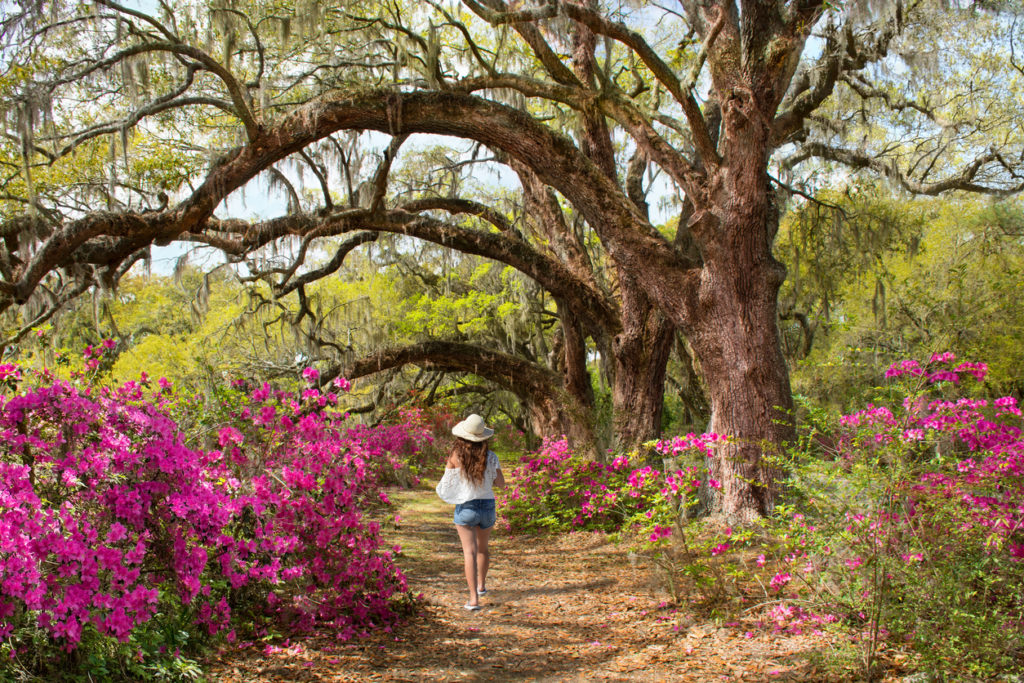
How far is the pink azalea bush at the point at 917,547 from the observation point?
330 cm

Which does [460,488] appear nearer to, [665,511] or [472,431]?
[472,431]

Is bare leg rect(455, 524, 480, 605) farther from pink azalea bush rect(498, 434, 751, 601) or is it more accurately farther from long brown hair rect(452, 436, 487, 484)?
pink azalea bush rect(498, 434, 751, 601)

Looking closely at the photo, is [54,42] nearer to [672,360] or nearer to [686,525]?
[686,525]

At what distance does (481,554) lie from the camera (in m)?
5.98

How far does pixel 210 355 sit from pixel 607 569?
12.0m

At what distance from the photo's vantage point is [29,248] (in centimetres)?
684

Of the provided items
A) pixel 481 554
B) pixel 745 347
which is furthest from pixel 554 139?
pixel 481 554

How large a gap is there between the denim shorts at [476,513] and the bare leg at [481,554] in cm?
7

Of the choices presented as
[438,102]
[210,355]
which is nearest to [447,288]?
[210,355]

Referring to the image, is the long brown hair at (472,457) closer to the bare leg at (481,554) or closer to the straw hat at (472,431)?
the straw hat at (472,431)

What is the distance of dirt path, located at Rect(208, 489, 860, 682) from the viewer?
4031 mm

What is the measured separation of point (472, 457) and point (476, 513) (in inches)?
16.9

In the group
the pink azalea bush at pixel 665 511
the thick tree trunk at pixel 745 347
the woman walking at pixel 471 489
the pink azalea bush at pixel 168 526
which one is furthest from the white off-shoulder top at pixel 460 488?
the thick tree trunk at pixel 745 347

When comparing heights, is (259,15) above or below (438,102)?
above
